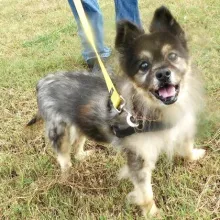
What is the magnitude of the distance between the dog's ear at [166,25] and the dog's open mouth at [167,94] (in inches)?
14.6

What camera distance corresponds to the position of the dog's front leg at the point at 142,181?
2984mm

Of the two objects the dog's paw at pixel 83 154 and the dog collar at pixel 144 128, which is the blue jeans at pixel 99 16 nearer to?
the dog's paw at pixel 83 154

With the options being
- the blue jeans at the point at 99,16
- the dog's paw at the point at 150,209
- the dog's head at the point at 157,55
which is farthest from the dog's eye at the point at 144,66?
the blue jeans at the point at 99,16

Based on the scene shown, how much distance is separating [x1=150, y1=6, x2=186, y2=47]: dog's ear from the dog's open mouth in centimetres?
37

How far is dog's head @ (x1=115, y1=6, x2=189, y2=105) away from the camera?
260 centimetres

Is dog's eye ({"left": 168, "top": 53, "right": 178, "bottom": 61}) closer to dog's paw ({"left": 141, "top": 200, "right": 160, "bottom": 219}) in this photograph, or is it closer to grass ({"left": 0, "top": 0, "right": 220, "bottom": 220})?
grass ({"left": 0, "top": 0, "right": 220, "bottom": 220})

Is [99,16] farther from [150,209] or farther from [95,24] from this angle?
[150,209]

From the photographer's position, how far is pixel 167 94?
2662 millimetres

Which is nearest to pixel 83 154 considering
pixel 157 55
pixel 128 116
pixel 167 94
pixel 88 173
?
pixel 88 173

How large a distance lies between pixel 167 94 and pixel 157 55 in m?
0.27

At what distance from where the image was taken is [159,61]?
2.62 meters

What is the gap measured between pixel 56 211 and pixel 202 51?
286cm

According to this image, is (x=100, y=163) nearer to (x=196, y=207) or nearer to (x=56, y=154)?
(x=56, y=154)

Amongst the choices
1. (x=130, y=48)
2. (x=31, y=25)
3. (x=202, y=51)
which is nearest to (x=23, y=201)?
(x=130, y=48)
